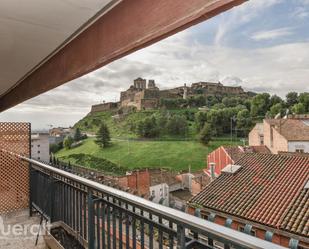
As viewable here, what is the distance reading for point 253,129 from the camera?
25.2 metres

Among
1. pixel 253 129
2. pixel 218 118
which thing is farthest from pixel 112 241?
pixel 253 129

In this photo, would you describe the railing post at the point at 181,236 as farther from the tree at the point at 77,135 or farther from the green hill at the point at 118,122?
the tree at the point at 77,135

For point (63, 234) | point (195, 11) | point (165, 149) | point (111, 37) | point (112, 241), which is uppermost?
point (111, 37)

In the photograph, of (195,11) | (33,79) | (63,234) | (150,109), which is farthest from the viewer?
(150,109)

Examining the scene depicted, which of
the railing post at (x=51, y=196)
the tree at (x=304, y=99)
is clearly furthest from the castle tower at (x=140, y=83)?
the railing post at (x=51, y=196)

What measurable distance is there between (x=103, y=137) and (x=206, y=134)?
55.3ft

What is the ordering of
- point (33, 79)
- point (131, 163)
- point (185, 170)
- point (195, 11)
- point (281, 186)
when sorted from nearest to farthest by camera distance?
point (195, 11) < point (33, 79) < point (281, 186) < point (185, 170) < point (131, 163)

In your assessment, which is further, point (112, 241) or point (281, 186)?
point (281, 186)

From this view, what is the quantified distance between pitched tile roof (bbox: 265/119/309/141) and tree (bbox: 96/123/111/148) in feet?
77.1

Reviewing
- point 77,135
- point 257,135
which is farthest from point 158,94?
point 257,135

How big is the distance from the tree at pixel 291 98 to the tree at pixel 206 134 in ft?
33.9

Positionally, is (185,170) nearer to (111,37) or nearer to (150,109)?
(150,109)

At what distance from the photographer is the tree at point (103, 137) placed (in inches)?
1463

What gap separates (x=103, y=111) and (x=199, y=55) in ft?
70.0
